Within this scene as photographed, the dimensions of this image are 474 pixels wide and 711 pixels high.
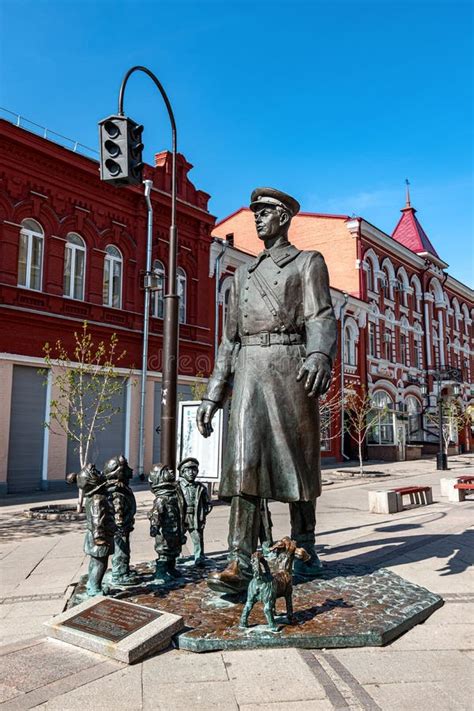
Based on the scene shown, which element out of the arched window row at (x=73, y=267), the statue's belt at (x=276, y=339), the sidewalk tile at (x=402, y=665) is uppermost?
the arched window row at (x=73, y=267)

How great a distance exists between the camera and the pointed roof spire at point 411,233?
38.2 metres

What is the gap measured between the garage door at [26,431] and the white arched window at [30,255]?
2.31 meters

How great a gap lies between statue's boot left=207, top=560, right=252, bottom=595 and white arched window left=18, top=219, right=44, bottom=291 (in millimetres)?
12616

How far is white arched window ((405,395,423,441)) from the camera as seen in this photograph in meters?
32.1

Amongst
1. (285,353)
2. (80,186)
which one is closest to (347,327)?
(80,186)

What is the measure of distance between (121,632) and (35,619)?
1.27 metres

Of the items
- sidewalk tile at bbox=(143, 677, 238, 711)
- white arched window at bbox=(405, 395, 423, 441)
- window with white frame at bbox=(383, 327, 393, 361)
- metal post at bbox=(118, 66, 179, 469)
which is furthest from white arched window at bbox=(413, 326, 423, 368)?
sidewalk tile at bbox=(143, 677, 238, 711)

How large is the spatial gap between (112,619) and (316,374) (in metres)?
1.99

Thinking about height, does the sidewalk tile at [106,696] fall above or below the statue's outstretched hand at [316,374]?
below

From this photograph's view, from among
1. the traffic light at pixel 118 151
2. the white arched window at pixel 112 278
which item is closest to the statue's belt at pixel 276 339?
the traffic light at pixel 118 151

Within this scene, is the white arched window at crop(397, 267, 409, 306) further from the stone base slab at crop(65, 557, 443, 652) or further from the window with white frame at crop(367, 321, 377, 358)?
the stone base slab at crop(65, 557, 443, 652)

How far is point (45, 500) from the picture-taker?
1282cm

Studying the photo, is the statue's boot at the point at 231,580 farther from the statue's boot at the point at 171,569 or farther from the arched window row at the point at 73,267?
the arched window row at the point at 73,267

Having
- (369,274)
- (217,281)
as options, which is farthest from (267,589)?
(369,274)
